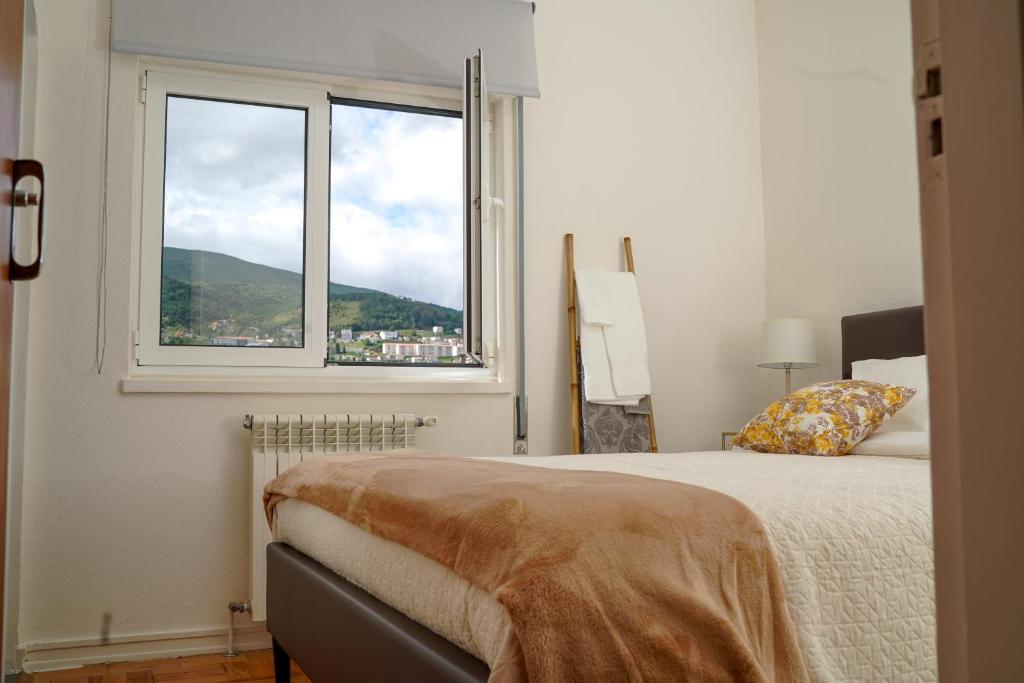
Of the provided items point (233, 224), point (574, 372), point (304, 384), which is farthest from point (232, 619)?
point (574, 372)

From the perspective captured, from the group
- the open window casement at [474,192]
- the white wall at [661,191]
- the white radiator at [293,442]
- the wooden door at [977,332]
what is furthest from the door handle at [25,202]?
the white wall at [661,191]

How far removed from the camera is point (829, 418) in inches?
107

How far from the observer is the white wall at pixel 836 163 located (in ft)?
11.4

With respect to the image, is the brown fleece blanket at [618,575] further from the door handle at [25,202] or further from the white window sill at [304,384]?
the white window sill at [304,384]

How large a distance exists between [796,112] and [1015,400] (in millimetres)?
3995

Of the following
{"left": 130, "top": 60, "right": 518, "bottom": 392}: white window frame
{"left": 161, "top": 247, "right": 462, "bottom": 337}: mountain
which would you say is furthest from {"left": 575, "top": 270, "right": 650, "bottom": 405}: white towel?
{"left": 161, "top": 247, "right": 462, "bottom": 337}: mountain

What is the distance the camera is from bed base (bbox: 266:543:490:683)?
129 cm

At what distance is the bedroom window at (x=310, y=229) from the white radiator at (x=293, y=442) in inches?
13.2

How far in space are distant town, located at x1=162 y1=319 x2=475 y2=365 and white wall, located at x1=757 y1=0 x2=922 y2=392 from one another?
62.3 inches

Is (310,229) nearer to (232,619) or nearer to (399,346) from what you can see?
(399,346)

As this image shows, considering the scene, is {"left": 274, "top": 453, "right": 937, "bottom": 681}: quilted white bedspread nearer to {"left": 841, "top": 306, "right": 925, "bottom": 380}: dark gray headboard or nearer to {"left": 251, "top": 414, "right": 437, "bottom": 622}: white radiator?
{"left": 251, "top": 414, "right": 437, "bottom": 622}: white radiator

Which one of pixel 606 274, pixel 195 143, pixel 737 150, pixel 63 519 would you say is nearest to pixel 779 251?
pixel 737 150

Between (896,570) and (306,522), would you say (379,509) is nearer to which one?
(306,522)

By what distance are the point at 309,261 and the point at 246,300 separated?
296 mm
